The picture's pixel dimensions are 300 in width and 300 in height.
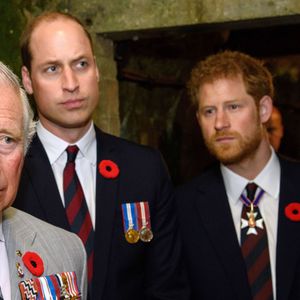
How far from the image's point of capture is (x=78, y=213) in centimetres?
234

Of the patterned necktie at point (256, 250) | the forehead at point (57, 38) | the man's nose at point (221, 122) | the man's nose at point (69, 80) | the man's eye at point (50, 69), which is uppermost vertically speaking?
the forehead at point (57, 38)

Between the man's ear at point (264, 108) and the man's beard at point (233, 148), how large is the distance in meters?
0.18

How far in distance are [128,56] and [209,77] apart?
228cm

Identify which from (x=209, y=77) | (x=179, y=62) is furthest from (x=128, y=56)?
(x=209, y=77)

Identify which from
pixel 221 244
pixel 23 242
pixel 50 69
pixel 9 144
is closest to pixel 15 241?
pixel 23 242

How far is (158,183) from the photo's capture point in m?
2.55

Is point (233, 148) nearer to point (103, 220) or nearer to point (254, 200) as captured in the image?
point (254, 200)

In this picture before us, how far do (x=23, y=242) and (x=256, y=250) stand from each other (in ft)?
4.00

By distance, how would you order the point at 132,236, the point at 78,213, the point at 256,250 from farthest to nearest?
1. the point at 256,250
2. the point at 132,236
3. the point at 78,213

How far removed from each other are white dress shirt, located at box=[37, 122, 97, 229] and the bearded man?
0.56 m

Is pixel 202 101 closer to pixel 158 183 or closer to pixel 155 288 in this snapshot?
pixel 158 183

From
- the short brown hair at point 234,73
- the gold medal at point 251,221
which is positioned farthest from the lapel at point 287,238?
the short brown hair at point 234,73

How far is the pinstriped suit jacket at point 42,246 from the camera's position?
1703 millimetres

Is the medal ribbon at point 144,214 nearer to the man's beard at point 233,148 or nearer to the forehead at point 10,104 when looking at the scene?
the man's beard at point 233,148
